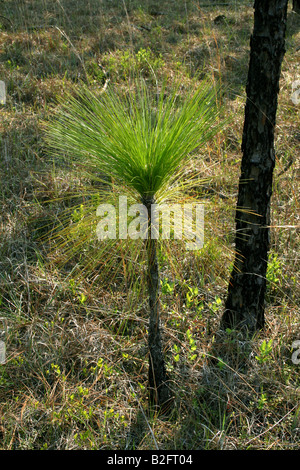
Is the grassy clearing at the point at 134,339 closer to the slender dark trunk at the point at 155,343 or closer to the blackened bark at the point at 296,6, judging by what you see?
the slender dark trunk at the point at 155,343

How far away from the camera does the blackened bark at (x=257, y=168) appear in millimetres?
1604

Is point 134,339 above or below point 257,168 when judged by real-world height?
below

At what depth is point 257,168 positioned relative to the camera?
1.79 m

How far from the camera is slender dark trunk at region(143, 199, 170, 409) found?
1592 mm

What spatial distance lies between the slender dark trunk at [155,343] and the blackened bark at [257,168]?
0.34m

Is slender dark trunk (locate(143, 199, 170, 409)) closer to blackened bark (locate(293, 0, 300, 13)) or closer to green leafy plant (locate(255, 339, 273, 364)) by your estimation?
green leafy plant (locate(255, 339, 273, 364))

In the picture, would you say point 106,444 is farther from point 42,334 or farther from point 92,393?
point 42,334

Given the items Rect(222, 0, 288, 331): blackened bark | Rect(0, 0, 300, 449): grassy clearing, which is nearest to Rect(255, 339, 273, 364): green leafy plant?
Rect(0, 0, 300, 449): grassy clearing

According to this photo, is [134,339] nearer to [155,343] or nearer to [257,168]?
[155,343]

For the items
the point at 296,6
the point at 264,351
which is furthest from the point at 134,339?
the point at 296,6

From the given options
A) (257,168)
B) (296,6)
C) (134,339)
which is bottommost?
(134,339)

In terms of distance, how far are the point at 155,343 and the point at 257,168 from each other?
85 cm

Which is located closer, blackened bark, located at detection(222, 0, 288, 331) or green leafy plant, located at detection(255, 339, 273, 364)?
blackened bark, located at detection(222, 0, 288, 331)

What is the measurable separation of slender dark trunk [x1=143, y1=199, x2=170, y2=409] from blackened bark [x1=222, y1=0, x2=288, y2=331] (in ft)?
1.13
